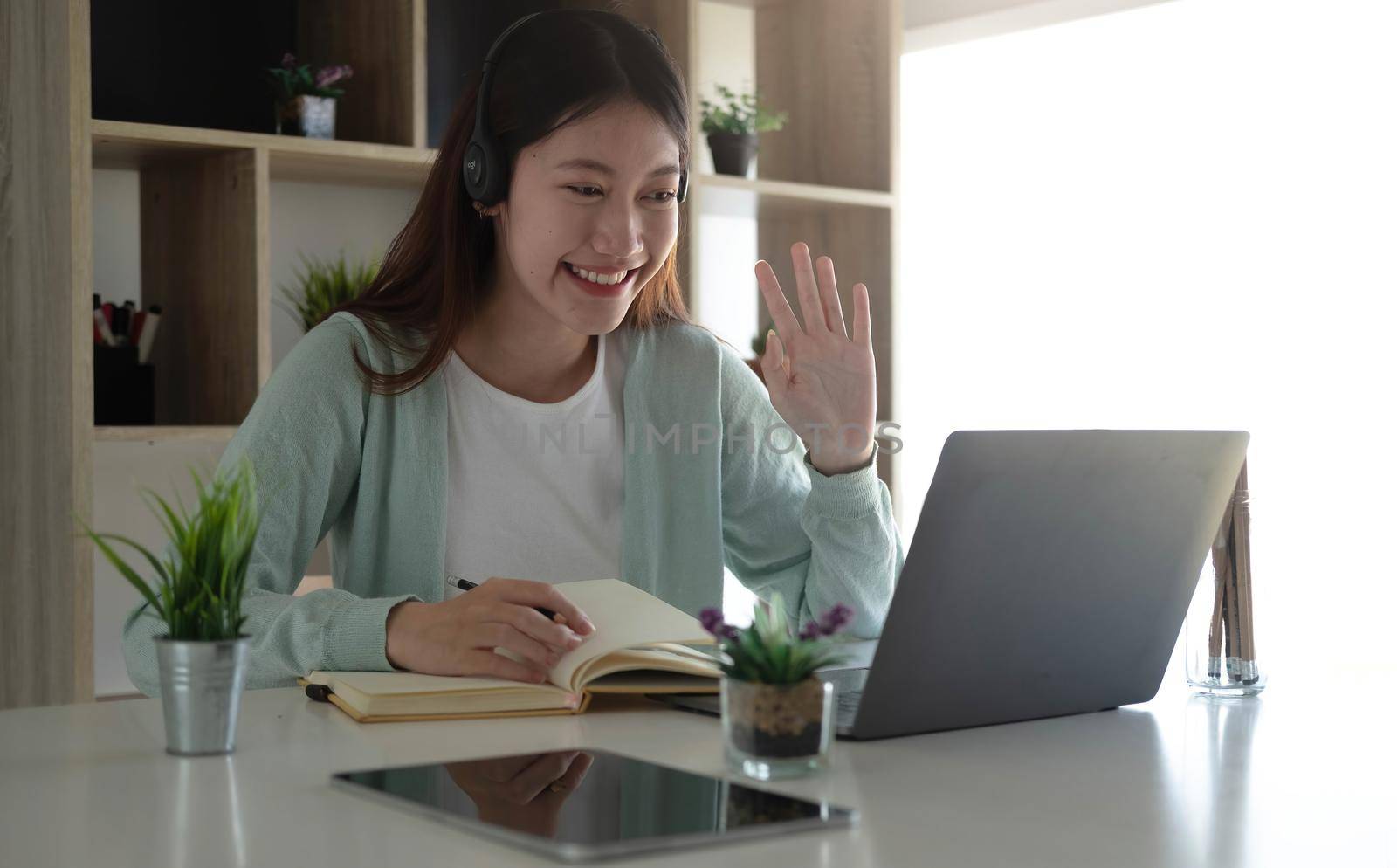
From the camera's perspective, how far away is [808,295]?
1596 millimetres

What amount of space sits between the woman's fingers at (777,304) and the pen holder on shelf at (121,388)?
1.32 meters

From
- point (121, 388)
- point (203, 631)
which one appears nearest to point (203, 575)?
point (203, 631)

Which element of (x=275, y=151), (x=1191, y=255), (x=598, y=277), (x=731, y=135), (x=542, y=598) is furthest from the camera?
(x=1191, y=255)

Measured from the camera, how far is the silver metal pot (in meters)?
0.95

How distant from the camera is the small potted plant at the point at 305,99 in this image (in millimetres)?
2566

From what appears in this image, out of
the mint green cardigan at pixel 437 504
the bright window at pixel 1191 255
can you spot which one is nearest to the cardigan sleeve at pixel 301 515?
the mint green cardigan at pixel 437 504

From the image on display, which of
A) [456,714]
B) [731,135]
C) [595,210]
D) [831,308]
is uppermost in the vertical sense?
[731,135]

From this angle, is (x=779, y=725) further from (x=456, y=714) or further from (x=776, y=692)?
(x=456, y=714)

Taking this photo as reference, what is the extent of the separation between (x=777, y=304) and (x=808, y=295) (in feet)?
0.23

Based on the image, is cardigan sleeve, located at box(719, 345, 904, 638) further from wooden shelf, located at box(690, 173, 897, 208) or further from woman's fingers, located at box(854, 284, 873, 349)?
wooden shelf, located at box(690, 173, 897, 208)

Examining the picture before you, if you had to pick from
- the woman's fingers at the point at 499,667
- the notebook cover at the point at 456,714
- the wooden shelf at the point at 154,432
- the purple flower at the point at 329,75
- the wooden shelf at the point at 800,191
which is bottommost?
the notebook cover at the point at 456,714

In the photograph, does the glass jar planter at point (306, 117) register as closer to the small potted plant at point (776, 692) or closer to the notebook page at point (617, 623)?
the notebook page at point (617, 623)

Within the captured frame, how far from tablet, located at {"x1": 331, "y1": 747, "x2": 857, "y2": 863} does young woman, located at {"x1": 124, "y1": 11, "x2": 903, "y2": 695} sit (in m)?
0.55

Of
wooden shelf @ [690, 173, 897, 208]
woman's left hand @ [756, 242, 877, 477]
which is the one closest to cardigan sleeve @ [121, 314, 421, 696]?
woman's left hand @ [756, 242, 877, 477]
